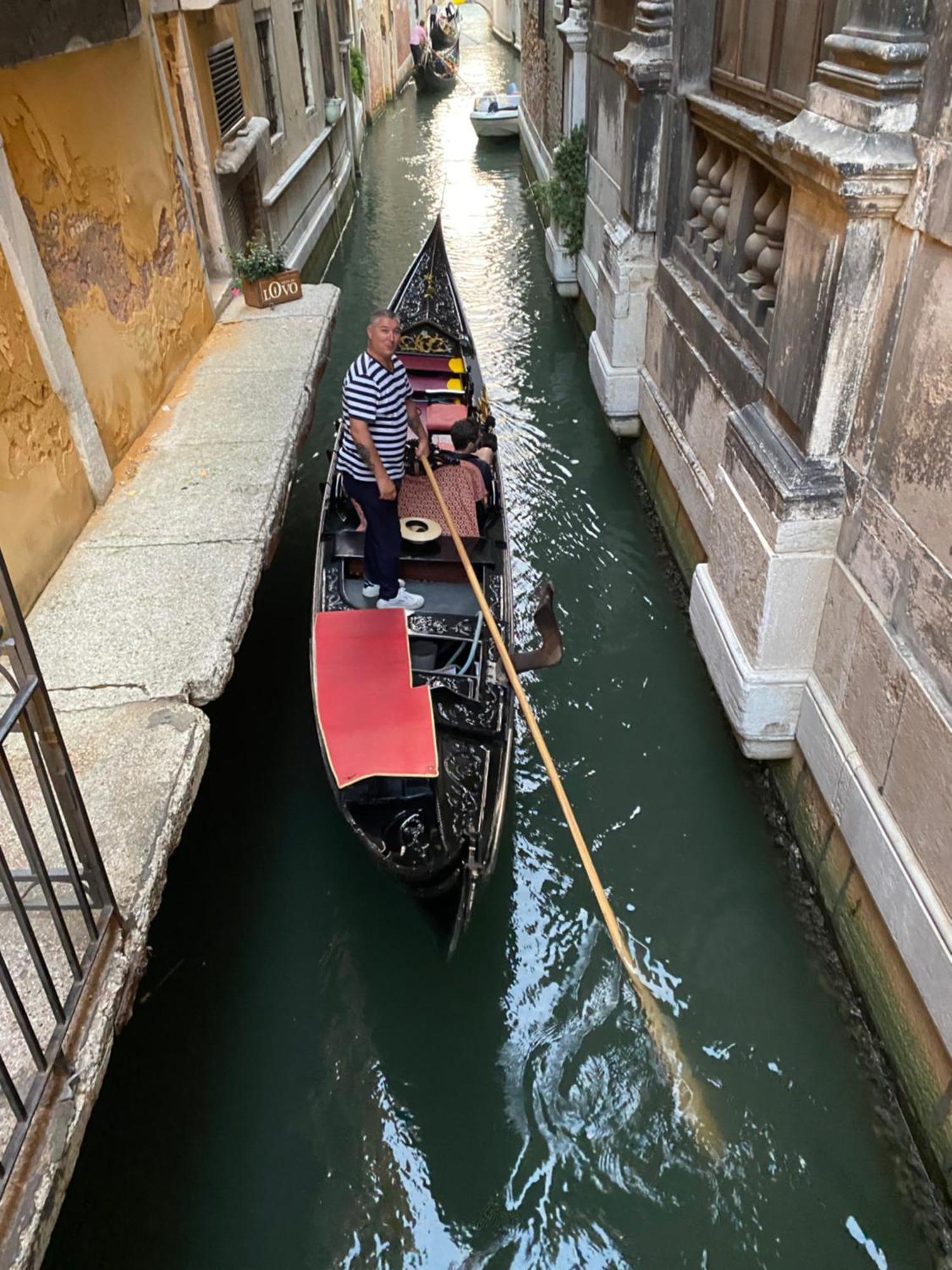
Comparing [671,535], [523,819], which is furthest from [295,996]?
[671,535]

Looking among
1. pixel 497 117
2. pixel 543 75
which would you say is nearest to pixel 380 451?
pixel 543 75

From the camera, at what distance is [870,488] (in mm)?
2809

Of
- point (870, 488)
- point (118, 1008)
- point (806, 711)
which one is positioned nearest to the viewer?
point (118, 1008)

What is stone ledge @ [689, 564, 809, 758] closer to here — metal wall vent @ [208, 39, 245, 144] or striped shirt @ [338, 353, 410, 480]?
striped shirt @ [338, 353, 410, 480]

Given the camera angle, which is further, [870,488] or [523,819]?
[523,819]

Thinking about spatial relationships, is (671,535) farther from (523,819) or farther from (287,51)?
(287,51)

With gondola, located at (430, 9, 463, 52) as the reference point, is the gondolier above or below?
below

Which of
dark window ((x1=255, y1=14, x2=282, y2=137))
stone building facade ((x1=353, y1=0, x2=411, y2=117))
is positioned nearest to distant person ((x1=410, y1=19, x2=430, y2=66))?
stone building facade ((x1=353, y1=0, x2=411, y2=117))

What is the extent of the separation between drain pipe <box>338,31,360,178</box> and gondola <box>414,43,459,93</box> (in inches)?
357

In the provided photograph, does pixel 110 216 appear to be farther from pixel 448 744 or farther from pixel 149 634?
pixel 448 744

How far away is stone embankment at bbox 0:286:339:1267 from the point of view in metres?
1.96

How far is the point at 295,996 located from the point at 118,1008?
114 cm

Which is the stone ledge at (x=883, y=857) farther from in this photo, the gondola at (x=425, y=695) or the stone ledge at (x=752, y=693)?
the gondola at (x=425, y=695)

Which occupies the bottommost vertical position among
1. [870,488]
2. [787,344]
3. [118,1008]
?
→ [118,1008]
